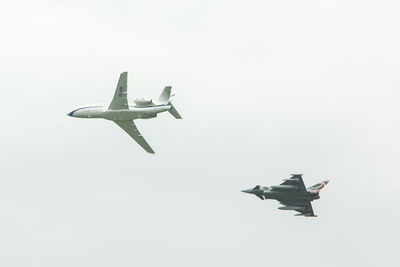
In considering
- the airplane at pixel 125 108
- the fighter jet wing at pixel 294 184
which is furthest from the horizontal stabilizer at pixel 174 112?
the fighter jet wing at pixel 294 184

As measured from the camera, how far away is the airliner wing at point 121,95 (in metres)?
190

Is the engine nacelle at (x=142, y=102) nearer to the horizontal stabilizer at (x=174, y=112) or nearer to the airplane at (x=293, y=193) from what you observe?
the horizontal stabilizer at (x=174, y=112)

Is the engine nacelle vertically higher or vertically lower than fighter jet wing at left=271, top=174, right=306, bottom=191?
higher

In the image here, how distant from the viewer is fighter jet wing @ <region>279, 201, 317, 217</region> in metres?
196

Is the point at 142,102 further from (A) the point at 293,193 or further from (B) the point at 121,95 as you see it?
(A) the point at 293,193

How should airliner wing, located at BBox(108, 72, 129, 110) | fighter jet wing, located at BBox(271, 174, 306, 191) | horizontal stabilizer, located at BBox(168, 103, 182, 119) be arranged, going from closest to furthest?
1. airliner wing, located at BBox(108, 72, 129, 110)
2. fighter jet wing, located at BBox(271, 174, 306, 191)
3. horizontal stabilizer, located at BBox(168, 103, 182, 119)

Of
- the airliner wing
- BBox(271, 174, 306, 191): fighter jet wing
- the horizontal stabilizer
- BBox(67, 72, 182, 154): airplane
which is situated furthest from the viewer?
the horizontal stabilizer

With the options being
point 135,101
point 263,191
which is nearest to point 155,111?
point 135,101

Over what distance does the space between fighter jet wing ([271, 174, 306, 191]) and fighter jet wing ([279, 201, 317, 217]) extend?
3650 millimetres

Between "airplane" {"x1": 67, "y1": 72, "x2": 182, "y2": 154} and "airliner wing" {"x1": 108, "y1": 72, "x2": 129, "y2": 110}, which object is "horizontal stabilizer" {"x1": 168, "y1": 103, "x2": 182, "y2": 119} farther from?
"airliner wing" {"x1": 108, "y1": 72, "x2": 129, "y2": 110}

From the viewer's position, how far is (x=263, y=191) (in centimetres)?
19638

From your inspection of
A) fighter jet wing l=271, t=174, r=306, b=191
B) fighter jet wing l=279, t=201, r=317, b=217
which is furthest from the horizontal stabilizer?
fighter jet wing l=279, t=201, r=317, b=217

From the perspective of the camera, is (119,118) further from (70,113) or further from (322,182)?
(322,182)

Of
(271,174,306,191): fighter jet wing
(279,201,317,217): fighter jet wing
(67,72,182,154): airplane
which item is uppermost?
(67,72,182,154): airplane
